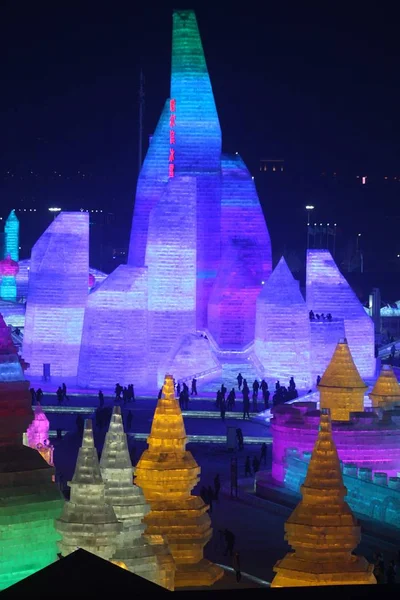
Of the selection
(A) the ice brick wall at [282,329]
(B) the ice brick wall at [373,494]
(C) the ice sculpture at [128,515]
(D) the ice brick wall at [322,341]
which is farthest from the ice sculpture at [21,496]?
(D) the ice brick wall at [322,341]

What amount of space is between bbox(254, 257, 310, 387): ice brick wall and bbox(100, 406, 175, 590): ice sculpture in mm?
29198

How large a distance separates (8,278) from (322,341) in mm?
20846

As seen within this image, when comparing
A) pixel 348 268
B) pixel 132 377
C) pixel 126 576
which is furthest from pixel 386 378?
pixel 348 268

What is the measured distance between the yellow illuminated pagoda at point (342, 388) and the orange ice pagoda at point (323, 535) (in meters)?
14.1

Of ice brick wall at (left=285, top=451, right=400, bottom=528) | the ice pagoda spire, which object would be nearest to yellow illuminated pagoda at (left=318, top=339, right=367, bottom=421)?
ice brick wall at (left=285, top=451, right=400, bottom=528)

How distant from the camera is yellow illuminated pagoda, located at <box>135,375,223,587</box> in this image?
30359mm

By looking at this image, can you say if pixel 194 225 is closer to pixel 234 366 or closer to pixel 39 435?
pixel 234 366

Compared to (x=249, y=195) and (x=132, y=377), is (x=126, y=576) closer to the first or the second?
(x=132, y=377)

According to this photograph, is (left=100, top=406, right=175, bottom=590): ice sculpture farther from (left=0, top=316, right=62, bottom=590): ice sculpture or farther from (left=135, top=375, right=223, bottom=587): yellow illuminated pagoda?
(left=135, top=375, right=223, bottom=587): yellow illuminated pagoda

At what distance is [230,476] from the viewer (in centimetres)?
4406

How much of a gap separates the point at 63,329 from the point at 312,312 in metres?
7.33

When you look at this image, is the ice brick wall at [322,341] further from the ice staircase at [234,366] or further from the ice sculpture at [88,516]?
the ice sculpture at [88,516]

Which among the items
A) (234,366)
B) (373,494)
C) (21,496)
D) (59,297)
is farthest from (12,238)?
(21,496)

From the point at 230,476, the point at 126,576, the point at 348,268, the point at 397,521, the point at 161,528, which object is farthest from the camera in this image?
the point at 348,268
